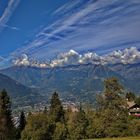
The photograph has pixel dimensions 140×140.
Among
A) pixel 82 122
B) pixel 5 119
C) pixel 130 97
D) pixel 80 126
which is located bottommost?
pixel 80 126

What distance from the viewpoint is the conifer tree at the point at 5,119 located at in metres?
86.7

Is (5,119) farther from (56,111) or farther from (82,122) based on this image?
(82,122)

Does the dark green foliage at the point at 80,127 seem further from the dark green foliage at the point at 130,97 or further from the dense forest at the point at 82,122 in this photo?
the dark green foliage at the point at 130,97

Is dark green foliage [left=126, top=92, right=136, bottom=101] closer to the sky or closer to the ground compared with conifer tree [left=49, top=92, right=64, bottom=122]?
closer to the sky

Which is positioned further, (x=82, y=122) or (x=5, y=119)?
(x=82, y=122)

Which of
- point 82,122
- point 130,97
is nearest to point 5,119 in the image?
point 82,122

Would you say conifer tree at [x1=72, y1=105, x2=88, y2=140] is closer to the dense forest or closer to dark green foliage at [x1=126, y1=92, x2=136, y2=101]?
the dense forest

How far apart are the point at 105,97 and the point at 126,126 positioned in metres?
9.20

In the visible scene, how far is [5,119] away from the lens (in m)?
89.2

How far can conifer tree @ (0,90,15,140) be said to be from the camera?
8669cm

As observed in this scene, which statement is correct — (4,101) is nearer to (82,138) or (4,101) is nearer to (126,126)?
(82,138)

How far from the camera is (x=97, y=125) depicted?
319ft

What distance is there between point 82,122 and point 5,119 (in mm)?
19957

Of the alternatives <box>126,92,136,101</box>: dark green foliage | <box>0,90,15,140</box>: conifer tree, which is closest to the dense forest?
<box>0,90,15,140</box>: conifer tree
